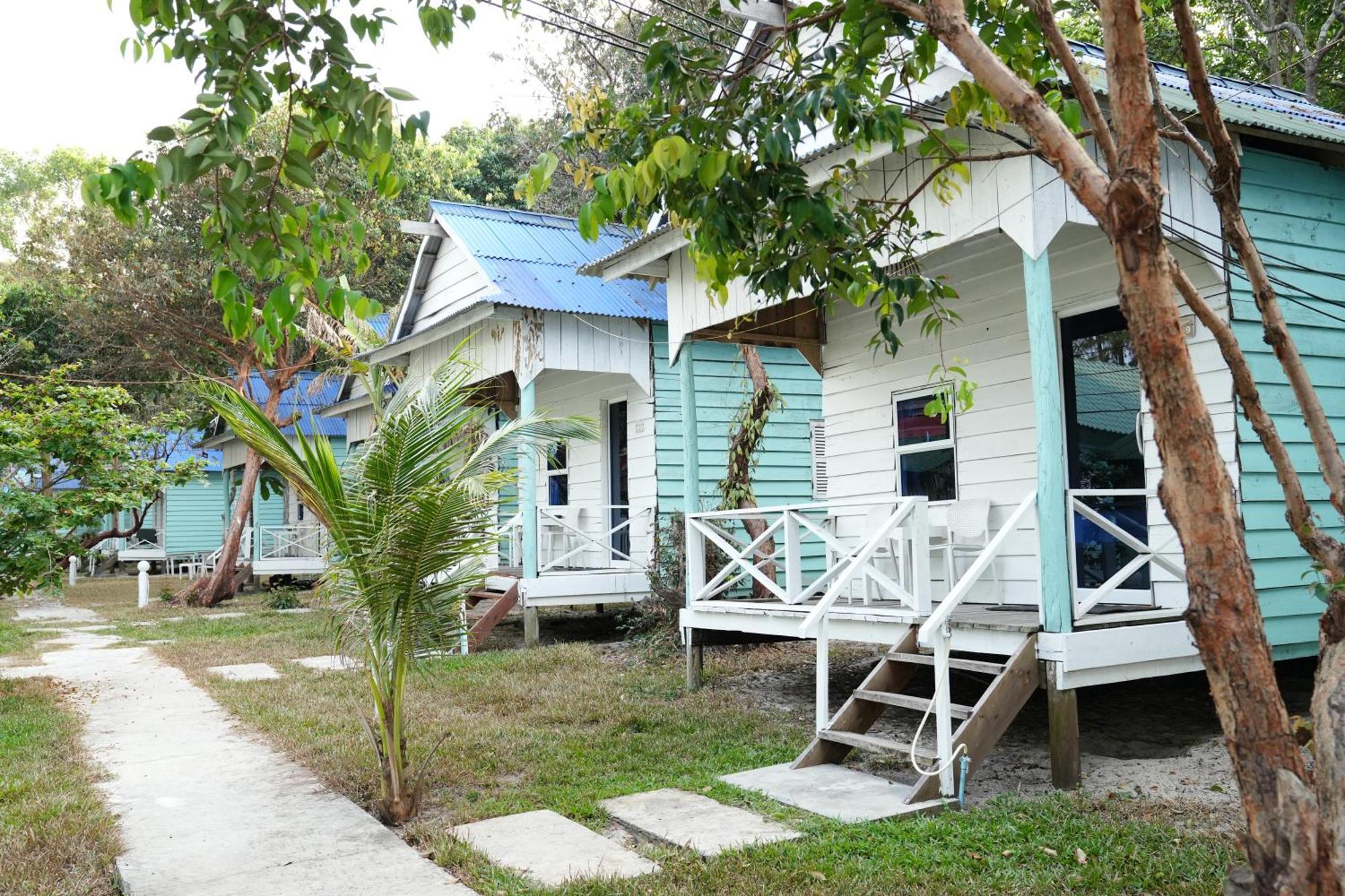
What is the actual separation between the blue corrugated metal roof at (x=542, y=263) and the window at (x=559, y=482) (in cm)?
330

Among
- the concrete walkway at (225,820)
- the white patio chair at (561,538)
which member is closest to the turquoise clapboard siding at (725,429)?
the white patio chair at (561,538)

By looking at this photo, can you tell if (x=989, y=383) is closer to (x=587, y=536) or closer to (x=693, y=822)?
(x=693, y=822)

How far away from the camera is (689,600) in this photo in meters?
9.88

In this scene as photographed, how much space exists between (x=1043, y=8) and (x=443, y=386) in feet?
12.1

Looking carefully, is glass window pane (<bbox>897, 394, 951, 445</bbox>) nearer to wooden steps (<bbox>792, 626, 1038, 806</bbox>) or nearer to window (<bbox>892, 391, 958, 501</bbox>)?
window (<bbox>892, 391, 958, 501</bbox>)

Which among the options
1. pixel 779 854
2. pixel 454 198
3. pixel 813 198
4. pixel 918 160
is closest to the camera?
pixel 779 854

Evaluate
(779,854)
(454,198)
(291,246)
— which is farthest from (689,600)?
(454,198)

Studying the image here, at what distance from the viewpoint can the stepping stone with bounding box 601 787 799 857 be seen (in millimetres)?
5227

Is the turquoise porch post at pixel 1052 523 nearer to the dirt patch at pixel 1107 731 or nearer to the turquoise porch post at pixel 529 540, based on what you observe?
the dirt patch at pixel 1107 731

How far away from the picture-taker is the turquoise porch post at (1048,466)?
21.3ft

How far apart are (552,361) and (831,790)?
8123 mm

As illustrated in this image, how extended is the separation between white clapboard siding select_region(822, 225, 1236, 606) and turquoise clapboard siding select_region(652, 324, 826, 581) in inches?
110

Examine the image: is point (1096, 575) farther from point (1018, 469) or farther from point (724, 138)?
point (724, 138)

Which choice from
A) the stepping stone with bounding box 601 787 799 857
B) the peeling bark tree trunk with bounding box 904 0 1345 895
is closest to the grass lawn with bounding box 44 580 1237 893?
the stepping stone with bounding box 601 787 799 857
